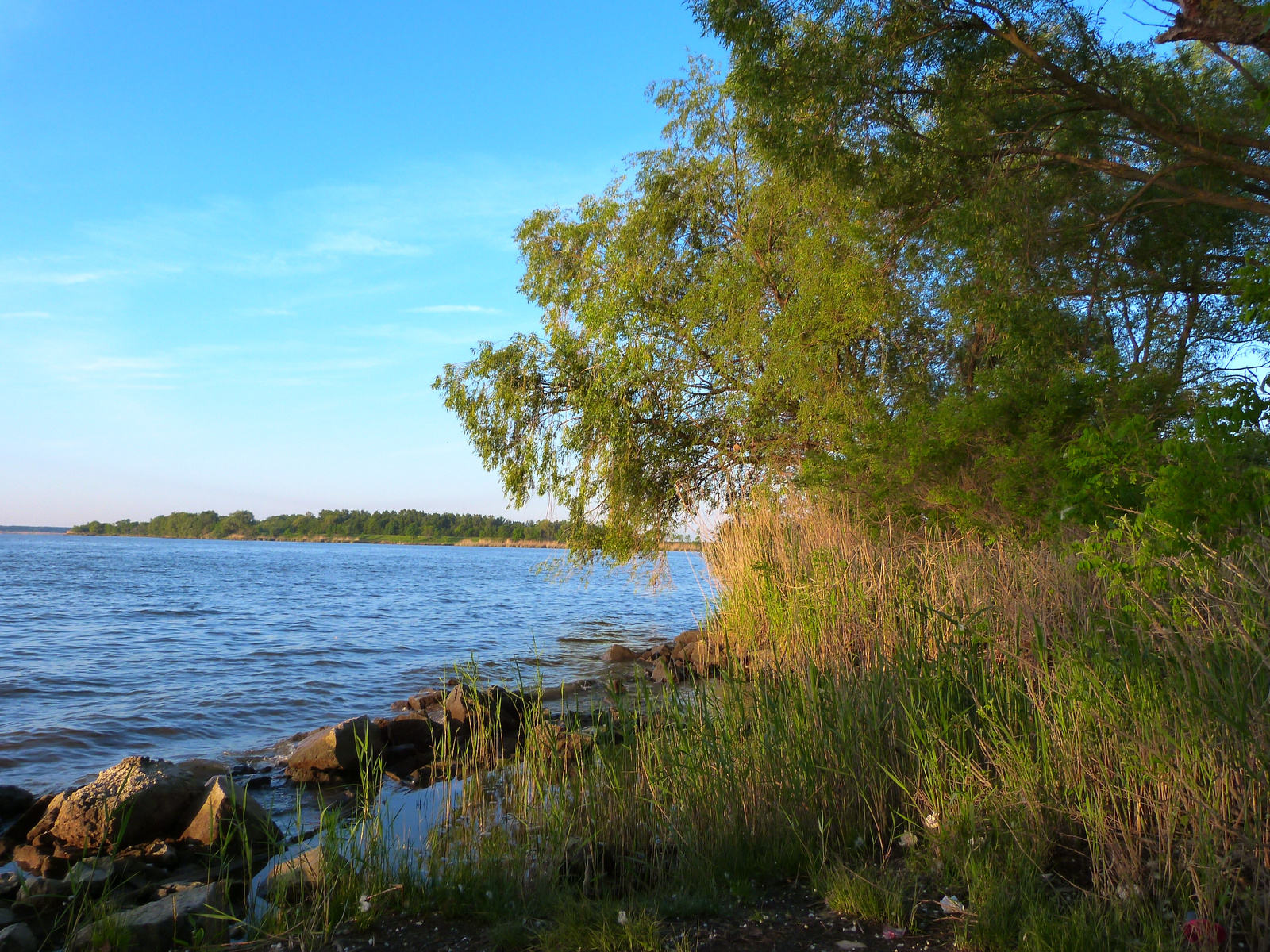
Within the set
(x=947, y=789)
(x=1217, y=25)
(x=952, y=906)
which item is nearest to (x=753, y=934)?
(x=952, y=906)

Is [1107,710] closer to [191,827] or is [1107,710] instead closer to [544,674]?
[191,827]

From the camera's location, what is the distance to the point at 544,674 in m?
12.6

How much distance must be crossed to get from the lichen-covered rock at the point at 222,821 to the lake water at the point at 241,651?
247cm

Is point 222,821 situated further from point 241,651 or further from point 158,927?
point 241,651

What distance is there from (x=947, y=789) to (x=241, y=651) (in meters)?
14.1

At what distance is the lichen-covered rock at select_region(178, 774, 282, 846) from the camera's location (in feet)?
17.8

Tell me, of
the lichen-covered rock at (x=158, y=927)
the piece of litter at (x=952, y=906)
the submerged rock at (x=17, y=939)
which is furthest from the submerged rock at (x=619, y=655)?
the piece of litter at (x=952, y=906)

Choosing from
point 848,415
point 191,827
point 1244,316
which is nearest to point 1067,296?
point 848,415

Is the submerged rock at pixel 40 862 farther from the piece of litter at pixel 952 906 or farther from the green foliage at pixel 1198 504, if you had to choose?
the green foliage at pixel 1198 504

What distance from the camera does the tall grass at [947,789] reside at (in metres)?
3.23

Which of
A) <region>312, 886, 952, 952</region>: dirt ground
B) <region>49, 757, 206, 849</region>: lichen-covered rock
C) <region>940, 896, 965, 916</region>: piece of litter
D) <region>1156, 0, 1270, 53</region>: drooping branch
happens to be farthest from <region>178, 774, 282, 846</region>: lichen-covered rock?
<region>1156, 0, 1270, 53</region>: drooping branch

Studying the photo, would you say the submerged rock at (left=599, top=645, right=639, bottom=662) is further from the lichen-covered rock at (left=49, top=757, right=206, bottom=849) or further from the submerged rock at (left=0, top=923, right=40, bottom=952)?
the submerged rock at (left=0, top=923, right=40, bottom=952)

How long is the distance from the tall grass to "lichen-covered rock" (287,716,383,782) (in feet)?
6.69

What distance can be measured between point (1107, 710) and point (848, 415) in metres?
9.31
